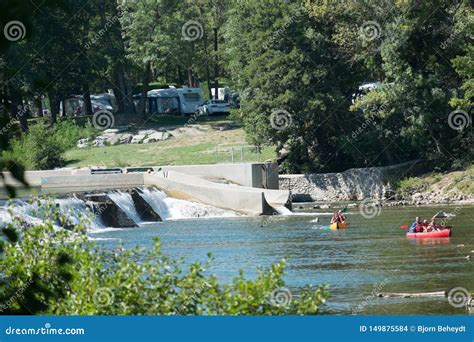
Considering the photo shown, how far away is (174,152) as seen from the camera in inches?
2462

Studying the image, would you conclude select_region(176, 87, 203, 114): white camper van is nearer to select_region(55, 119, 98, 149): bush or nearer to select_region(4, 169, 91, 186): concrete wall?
select_region(55, 119, 98, 149): bush

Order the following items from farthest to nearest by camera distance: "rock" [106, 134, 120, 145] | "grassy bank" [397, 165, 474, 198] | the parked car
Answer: the parked car → "rock" [106, 134, 120, 145] → "grassy bank" [397, 165, 474, 198]

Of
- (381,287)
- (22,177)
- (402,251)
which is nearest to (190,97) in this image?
(402,251)

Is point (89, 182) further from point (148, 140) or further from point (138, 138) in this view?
point (138, 138)

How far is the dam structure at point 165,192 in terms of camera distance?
140 ft

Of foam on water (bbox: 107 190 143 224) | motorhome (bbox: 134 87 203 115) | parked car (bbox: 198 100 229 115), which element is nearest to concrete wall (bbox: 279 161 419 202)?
foam on water (bbox: 107 190 143 224)

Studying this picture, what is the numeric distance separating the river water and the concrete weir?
1.53m

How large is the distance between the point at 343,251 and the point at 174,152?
31.5 meters

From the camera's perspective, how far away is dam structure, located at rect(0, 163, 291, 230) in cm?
4281

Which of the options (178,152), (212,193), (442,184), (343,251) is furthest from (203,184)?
(343,251)

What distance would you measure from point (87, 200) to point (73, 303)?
31.9 m

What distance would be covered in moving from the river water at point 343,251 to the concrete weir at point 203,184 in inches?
60.2

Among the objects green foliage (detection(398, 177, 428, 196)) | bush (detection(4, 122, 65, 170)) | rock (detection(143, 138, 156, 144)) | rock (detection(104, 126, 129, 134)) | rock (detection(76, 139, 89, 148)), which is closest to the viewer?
green foliage (detection(398, 177, 428, 196))

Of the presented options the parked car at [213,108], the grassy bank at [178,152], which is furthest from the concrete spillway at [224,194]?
the parked car at [213,108]
